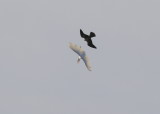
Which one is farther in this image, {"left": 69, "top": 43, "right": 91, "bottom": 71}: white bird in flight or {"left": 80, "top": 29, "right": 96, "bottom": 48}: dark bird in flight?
{"left": 80, "top": 29, "right": 96, "bottom": 48}: dark bird in flight

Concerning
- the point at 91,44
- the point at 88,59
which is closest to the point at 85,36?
the point at 91,44

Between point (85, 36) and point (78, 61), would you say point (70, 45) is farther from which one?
point (85, 36)

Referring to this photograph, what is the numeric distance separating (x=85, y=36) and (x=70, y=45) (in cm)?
1004

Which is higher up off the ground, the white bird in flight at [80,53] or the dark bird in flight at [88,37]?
the dark bird in flight at [88,37]

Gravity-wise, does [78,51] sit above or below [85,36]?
below

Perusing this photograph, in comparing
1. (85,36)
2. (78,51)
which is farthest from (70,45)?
(85,36)

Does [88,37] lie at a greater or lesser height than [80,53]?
greater

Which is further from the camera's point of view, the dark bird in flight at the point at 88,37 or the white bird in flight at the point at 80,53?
the dark bird in flight at the point at 88,37

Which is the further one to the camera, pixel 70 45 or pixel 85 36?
pixel 85 36

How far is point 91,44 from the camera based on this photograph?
91.4 meters

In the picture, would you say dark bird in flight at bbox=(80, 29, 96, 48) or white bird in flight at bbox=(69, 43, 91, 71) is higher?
dark bird in flight at bbox=(80, 29, 96, 48)

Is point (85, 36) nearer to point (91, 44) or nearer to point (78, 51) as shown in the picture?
point (91, 44)

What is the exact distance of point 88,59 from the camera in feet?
277

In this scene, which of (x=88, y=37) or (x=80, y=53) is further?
(x=88, y=37)
